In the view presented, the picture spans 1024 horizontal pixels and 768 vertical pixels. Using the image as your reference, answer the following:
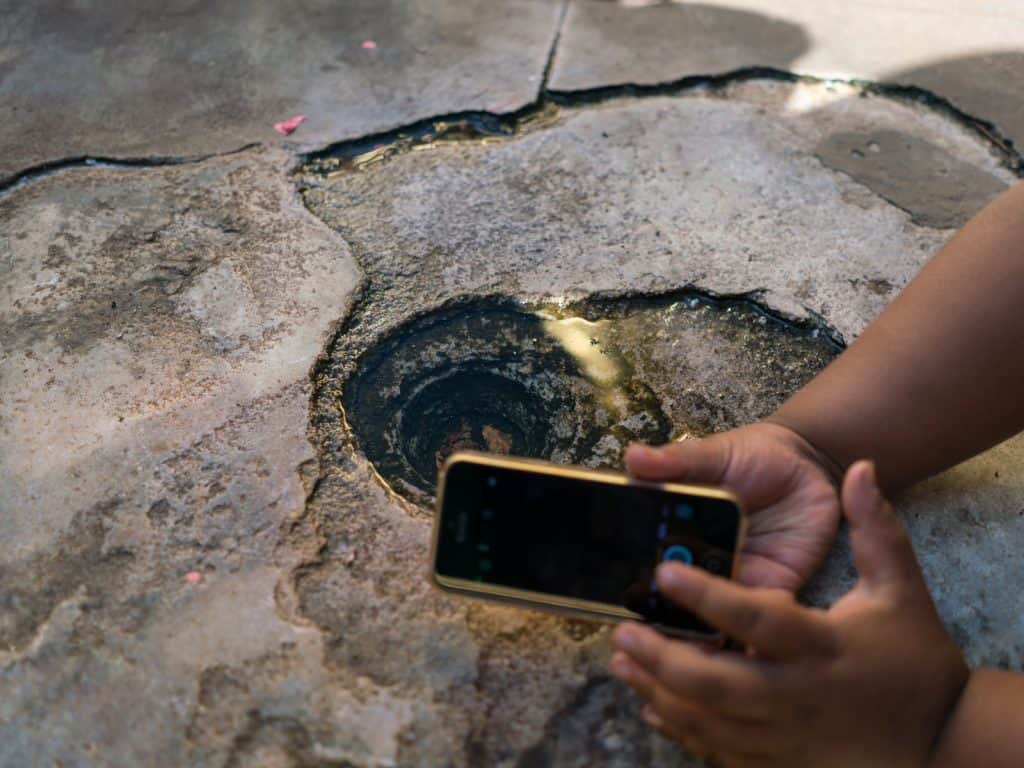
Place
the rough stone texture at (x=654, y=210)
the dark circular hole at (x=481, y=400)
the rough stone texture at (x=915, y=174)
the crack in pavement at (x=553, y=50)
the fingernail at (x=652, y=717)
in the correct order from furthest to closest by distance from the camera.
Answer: the crack in pavement at (x=553, y=50) < the rough stone texture at (x=915, y=174) < the rough stone texture at (x=654, y=210) < the dark circular hole at (x=481, y=400) < the fingernail at (x=652, y=717)

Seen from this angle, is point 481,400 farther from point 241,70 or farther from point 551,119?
point 241,70

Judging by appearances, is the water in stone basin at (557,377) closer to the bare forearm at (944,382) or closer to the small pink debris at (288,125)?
the bare forearm at (944,382)

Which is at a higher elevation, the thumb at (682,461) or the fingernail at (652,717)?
the thumb at (682,461)

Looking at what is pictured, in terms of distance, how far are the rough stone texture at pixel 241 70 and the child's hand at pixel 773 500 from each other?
1.22 meters

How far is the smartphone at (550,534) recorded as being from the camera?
1085 millimetres

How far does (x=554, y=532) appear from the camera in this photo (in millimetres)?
1093

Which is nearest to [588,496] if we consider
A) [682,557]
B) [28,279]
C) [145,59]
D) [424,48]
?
[682,557]

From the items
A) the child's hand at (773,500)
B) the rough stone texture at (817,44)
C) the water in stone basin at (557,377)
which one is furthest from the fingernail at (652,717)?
the rough stone texture at (817,44)

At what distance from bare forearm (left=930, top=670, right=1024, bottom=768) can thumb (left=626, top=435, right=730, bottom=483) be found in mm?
383

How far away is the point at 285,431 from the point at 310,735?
0.49 meters

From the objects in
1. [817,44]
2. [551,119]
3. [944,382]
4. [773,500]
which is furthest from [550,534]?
[817,44]

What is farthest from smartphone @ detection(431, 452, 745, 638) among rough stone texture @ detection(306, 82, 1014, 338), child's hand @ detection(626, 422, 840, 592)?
rough stone texture @ detection(306, 82, 1014, 338)

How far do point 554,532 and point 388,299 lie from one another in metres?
0.68

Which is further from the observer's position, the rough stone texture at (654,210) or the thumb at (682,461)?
the rough stone texture at (654,210)
